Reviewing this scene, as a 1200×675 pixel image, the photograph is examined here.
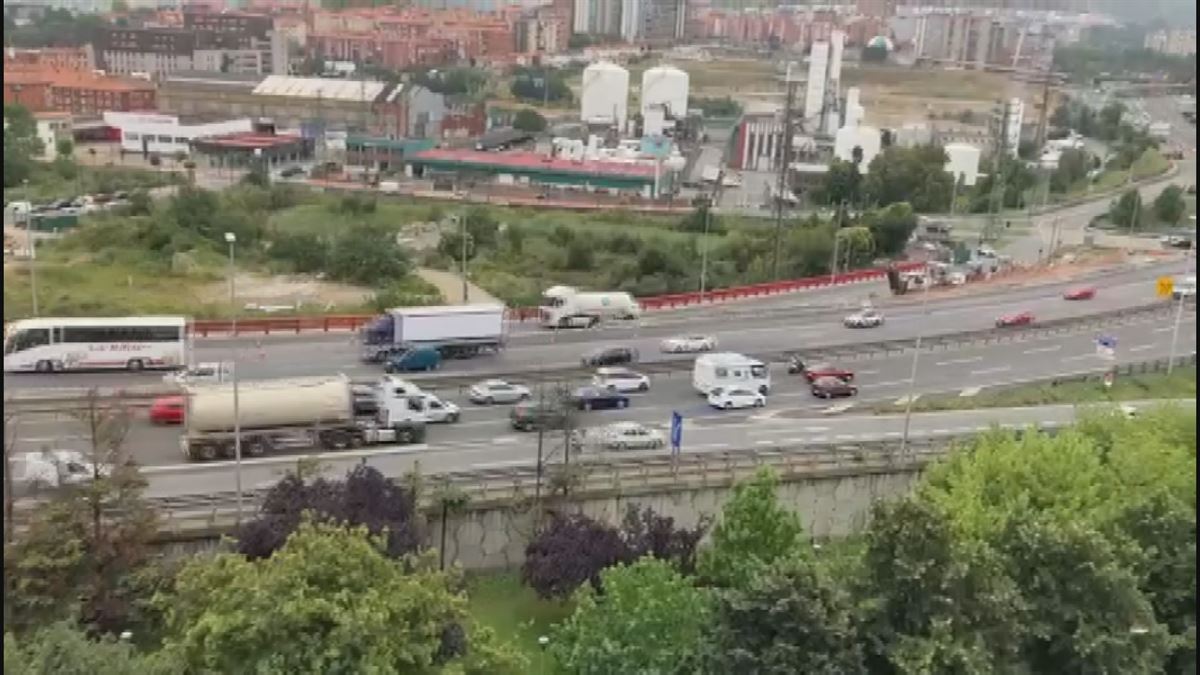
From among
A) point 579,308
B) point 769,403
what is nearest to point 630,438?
point 769,403

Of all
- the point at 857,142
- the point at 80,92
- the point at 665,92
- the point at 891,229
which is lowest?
the point at 891,229

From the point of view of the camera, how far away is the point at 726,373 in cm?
1110

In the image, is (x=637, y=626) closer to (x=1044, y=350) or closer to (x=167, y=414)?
(x=167, y=414)

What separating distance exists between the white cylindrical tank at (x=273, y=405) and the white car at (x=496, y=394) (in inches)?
61.3

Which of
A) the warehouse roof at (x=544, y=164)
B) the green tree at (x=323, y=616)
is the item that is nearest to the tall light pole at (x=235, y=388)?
the green tree at (x=323, y=616)

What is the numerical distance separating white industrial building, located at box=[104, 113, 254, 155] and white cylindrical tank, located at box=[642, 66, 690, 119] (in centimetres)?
1643

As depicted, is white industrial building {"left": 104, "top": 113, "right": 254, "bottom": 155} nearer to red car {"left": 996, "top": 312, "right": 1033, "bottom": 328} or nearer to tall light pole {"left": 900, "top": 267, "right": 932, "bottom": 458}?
tall light pole {"left": 900, "top": 267, "right": 932, "bottom": 458}

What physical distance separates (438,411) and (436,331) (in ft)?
7.68

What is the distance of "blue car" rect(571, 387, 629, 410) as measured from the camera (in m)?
10.5

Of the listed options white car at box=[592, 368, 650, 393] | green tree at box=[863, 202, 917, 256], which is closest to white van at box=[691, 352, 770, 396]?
white car at box=[592, 368, 650, 393]

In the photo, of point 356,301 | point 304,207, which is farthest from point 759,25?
point 356,301

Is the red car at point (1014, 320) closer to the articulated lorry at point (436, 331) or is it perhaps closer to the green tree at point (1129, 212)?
the articulated lorry at point (436, 331)

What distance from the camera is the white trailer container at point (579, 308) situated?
14156 mm

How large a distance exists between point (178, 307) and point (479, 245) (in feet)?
23.9
